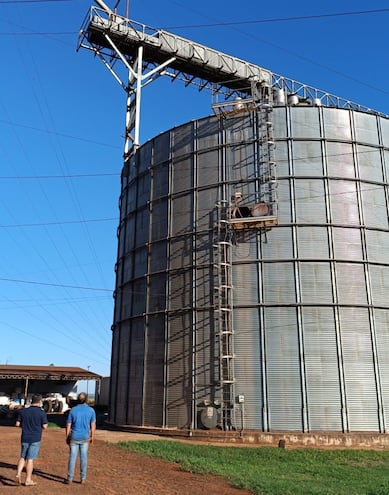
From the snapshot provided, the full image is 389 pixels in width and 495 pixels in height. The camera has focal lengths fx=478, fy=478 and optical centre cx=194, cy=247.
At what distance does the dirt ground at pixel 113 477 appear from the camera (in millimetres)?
8414

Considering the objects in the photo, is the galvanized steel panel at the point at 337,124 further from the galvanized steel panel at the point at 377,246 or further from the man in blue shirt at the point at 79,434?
the man in blue shirt at the point at 79,434

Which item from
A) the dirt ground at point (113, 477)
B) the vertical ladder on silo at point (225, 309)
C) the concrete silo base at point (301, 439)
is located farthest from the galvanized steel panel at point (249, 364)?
the dirt ground at point (113, 477)

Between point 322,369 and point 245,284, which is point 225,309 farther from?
point 322,369

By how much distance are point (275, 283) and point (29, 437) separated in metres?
12.1

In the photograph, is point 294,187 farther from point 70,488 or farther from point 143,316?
point 70,488

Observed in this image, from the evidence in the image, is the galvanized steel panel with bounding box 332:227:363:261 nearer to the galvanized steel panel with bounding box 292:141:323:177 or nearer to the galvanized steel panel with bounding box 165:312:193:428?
the galvanized steel panel with bounding box 292:141:323:177

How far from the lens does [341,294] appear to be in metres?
18.5

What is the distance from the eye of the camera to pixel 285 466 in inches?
505

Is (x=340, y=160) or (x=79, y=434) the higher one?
(x=340, y=160)

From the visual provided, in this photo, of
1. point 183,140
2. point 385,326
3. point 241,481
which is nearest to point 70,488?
point 241,481

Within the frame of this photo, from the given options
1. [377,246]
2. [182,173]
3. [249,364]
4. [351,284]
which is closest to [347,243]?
[377,246]

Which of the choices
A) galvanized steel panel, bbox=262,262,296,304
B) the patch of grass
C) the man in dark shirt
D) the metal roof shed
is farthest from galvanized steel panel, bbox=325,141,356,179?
the metal roof shed

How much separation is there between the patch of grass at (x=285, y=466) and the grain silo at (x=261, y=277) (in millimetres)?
2183

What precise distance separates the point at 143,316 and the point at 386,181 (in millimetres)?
12121
